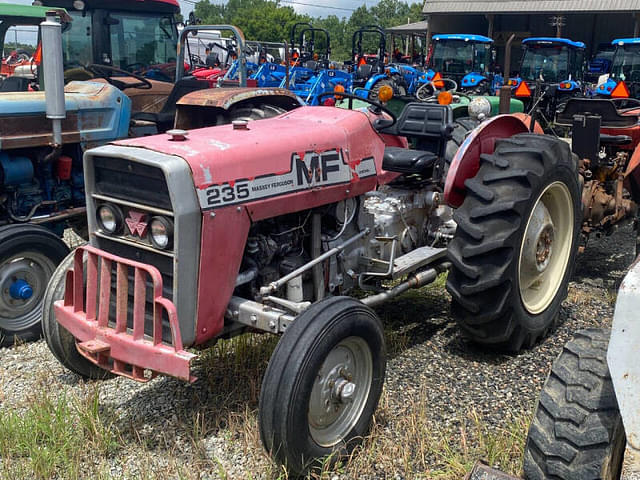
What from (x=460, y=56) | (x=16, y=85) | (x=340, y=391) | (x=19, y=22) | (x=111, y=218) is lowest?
(x=340, y=391)

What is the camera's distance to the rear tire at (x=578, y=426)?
2041 mm

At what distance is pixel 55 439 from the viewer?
2977 millimetres

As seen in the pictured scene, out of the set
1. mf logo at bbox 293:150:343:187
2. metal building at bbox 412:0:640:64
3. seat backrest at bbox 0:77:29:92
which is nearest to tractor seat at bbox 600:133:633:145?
mf logo at bbox 293:150:343:187

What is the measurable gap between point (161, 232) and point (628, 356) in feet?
5.92

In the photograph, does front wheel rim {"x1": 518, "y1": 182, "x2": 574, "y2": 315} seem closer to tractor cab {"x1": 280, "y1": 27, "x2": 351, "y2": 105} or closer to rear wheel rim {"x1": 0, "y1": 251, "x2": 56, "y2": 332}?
rear wheel rim {"x1": 0, "y1": 251, "x2": 56, "y2": 332}

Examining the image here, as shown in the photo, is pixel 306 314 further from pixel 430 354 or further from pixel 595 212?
pixel 595 212

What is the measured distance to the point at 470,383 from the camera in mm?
3537

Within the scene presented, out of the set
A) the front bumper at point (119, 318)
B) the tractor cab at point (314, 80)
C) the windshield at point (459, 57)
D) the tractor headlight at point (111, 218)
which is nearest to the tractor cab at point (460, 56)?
the windshield at point (459, 57)

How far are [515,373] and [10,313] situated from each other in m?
3.09

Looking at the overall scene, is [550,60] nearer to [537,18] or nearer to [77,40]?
[77,40]

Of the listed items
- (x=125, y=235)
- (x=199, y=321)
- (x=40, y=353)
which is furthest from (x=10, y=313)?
(x=199, y=321)

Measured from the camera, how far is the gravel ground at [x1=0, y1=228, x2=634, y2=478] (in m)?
2.93

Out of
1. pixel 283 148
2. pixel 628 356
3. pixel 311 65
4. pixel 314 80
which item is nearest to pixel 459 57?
pixel 311 65

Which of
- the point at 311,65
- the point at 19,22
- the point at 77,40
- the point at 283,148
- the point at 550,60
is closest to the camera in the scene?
the point at 283,148
